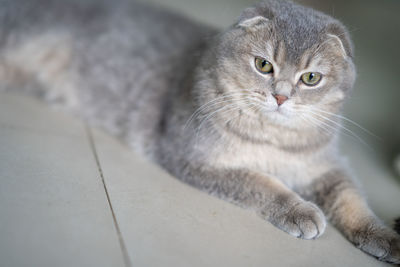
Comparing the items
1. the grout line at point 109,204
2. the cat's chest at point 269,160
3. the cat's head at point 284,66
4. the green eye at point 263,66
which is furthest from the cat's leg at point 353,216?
the grout line at point 109,204

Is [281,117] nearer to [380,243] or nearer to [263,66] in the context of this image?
[263,66]

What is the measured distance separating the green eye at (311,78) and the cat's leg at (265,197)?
0.43m

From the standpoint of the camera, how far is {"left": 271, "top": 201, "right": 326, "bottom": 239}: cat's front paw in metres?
1.55

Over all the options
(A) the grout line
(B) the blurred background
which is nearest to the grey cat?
(A) the grout line

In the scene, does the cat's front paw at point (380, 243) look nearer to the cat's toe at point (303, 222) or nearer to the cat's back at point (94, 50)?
the cat's toe at point (303, 222)

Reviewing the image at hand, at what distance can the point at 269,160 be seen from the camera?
1.79 metres

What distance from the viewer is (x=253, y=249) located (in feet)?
4.86

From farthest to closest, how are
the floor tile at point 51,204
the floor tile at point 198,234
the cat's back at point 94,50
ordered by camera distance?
the cat's back at point 94,50, the floor tile at point 198,234, the floor tile at point 51,204

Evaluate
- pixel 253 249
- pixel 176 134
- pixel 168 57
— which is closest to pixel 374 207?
pixel 253 249

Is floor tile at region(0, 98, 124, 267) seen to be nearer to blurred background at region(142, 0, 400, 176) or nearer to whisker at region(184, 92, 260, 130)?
whisker at region(184, 92, 260, 130)

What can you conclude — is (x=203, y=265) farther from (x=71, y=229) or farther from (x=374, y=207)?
(x=374, y=207)

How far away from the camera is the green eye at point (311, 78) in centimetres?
163

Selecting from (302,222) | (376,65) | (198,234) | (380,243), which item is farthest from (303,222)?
(376,65)

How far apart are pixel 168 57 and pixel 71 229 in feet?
3.90
